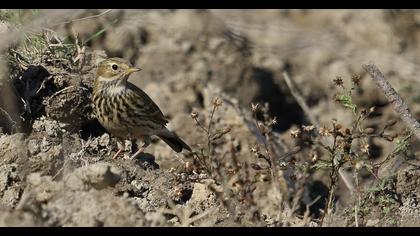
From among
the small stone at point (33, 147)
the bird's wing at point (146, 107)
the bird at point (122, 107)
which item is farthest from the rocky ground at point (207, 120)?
the bird's wing at point (146, 107)

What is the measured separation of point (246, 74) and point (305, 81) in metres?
0.80

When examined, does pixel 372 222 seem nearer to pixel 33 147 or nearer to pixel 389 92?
pixel 389 92

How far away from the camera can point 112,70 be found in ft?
24.1

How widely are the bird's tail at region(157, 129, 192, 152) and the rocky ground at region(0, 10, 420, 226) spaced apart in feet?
0.24

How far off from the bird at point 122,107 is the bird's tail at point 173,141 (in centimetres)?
8

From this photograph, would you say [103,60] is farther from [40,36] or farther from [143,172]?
[143,172]

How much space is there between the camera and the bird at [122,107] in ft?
23.4

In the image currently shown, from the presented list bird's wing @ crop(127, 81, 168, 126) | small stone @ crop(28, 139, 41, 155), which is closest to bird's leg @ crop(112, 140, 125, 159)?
bird's wing @ crop(127, 81, 168, 126)

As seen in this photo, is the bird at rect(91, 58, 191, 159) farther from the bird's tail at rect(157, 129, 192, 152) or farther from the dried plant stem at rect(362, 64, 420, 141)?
the dried plant stem at rect(362, 64, 420, 141)

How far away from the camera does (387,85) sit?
621cm

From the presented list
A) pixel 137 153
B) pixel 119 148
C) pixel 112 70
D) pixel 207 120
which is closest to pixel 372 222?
pixel 137 153

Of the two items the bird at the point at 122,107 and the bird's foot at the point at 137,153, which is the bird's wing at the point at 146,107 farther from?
the bird's foot at the point at 137,153
